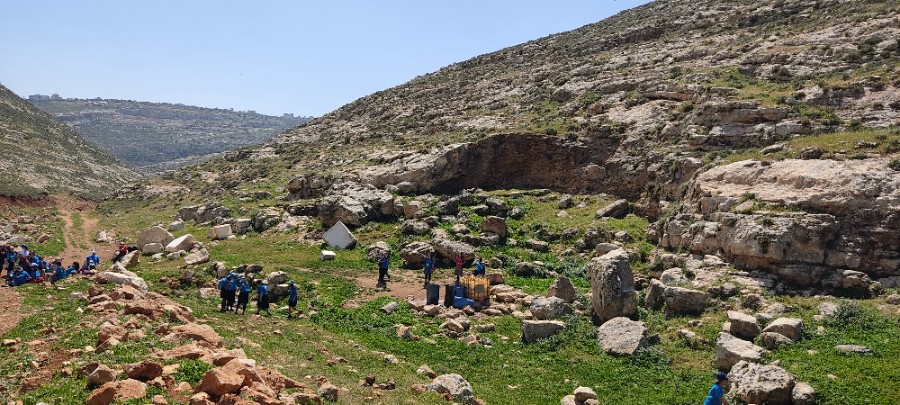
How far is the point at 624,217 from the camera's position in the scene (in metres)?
29.8

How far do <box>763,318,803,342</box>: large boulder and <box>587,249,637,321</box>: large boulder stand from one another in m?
3.94

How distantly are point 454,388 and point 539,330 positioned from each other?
5180mm

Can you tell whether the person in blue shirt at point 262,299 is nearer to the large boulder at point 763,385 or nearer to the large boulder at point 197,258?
the large boulder at point 197,258

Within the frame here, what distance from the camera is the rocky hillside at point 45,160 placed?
205ft

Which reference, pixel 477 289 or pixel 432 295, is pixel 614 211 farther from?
pixel 432 295

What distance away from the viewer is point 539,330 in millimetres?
16094

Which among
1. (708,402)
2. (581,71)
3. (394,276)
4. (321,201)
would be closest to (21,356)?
(708,402)

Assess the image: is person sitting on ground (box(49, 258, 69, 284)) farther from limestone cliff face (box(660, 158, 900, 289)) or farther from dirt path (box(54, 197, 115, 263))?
limestone cliff face (box(660, 158, 900, 289))

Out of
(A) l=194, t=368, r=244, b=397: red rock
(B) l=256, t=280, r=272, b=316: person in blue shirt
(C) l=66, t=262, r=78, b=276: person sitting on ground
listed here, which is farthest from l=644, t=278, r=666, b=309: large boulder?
(C) l=66, t=262, r=78, b=276: person sitting on ground

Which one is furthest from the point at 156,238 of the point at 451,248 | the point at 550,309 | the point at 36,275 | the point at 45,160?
the point at 45,160

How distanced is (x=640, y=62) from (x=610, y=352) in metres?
41.3

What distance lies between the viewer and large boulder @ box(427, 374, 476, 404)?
447 inches

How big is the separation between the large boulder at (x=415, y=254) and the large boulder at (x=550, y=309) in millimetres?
9285

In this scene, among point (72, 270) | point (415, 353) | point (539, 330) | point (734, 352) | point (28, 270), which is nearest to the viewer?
point (734, 352)
